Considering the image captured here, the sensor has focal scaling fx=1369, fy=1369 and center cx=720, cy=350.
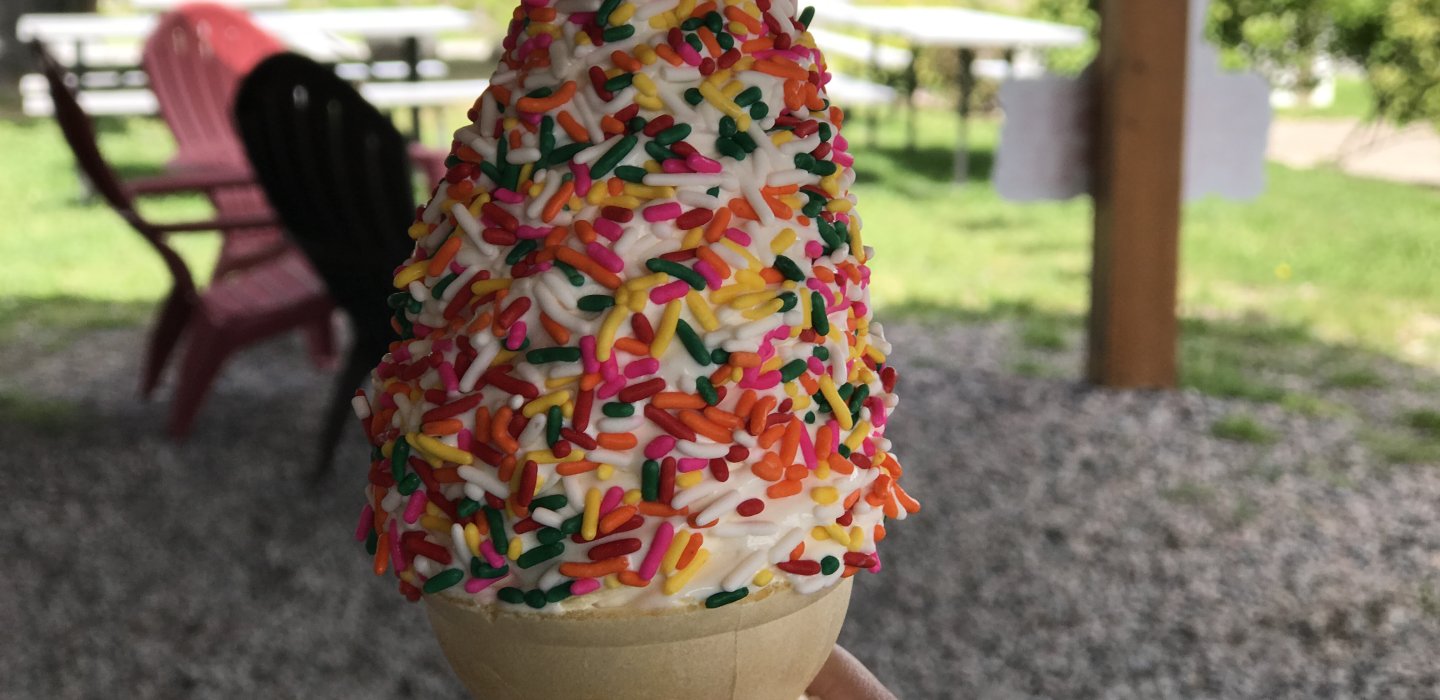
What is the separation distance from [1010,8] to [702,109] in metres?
11.6

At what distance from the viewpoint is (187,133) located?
532 centimetres

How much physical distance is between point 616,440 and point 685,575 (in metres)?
0.12

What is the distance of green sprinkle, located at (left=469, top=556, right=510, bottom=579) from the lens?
107 cm

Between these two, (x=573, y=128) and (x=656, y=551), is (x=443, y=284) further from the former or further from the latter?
(x=656, y=551)

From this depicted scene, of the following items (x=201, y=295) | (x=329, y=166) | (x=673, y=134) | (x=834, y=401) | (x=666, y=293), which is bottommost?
(x=201, y=295)

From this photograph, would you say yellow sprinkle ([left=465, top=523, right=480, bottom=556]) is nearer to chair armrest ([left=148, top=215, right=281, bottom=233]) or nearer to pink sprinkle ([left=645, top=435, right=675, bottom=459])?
pink sprinkle ([left=645, top=435, right=675, bottom=459])

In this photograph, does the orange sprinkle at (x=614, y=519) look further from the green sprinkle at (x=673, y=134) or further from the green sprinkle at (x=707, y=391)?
the green sprinkle at (x=673, y=134)

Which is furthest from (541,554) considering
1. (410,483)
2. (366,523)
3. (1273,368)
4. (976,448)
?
(1273,368)

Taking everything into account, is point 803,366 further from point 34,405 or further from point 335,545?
point 34,405

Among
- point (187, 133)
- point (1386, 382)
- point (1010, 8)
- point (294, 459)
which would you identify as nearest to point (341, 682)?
point (294, 459)

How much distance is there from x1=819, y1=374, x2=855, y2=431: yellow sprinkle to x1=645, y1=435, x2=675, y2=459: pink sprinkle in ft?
0.46

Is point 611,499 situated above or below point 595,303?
below

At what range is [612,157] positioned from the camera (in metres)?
1.07

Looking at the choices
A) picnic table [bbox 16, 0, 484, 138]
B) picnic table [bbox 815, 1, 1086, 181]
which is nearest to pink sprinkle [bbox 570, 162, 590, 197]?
picnic table [bbox 16, 0, 484, 138]
